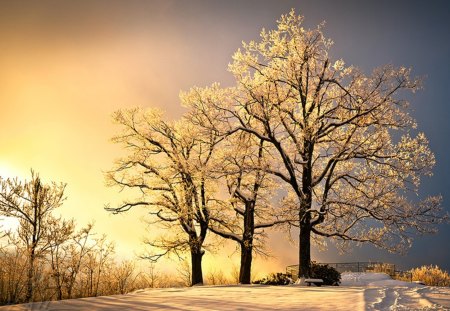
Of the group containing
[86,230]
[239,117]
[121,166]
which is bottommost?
[86,230]

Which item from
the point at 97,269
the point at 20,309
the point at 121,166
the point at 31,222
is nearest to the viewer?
the point at 20,309

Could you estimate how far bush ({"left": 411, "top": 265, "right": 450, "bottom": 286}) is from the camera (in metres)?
27.8

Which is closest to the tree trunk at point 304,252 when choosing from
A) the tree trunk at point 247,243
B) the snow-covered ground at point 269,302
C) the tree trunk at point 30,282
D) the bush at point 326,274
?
the bush at point 326,274

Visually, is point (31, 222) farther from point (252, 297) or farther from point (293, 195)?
point (293, 195)

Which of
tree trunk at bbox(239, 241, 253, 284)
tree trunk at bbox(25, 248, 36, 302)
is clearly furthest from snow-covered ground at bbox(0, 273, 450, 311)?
tree trunk at bbox(239, 241, 253, 284)

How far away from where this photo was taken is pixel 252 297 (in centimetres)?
1223

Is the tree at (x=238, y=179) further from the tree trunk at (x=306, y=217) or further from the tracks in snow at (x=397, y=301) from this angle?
the tracks in snow at (x=397, y=301)

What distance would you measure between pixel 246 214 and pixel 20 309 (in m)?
15.8

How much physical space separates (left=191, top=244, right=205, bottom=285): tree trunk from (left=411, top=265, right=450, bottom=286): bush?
13.4 m

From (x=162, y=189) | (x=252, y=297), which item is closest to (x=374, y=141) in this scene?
(x=162, y=189)

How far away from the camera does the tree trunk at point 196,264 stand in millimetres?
24641

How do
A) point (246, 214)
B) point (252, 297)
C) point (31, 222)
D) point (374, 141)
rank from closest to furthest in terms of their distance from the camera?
point (252, 297), point (31, 222), point (374, 141), point (246, 214)

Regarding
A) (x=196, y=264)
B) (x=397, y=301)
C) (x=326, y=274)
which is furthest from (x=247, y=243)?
(x=397, y=301)

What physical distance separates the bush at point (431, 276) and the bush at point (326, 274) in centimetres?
830
